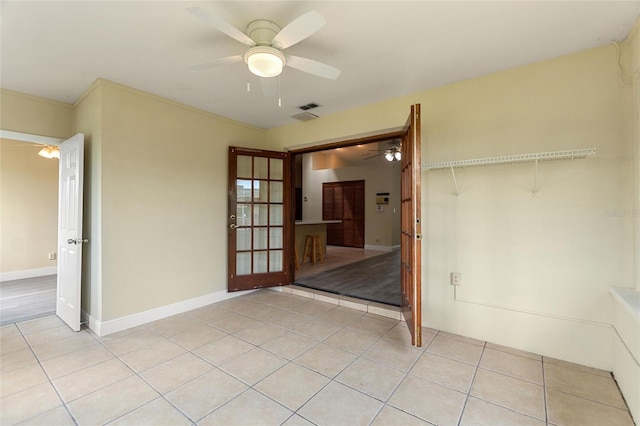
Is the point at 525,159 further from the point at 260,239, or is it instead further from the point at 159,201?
the point at 159,201

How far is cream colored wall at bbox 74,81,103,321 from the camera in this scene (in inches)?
109

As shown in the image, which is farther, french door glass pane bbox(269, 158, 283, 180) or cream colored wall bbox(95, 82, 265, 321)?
french door glass pane bbox(269, 158, 283, 180)

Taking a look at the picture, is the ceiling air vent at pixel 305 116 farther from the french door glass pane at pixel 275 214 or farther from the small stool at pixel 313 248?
the small stool at pixel 313 248

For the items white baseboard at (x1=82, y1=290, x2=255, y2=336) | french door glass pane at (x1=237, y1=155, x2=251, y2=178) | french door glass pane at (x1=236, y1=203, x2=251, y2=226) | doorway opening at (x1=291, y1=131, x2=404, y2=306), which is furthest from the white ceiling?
doorway opening at (x1=291, y1=131, x2=404, y2=306)

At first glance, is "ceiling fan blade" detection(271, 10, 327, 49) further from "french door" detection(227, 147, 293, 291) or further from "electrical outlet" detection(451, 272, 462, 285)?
"electrical outlet" detection(451, 272, 462, 285)

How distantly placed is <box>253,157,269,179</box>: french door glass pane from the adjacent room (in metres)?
0.35

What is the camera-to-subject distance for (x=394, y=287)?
4.15 meters

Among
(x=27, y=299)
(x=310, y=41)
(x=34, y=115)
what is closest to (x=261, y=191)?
(x=310, y=41)

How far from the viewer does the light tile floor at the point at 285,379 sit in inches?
65.7

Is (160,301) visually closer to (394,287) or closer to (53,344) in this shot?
(53,344)

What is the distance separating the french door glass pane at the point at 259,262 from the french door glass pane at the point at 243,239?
0.17 meters

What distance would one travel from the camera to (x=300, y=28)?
5.19 ft

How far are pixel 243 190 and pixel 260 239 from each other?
0.77 m

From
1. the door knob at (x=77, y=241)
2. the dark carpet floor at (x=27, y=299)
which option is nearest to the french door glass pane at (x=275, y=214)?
the door knob at (x=77, y=241)
